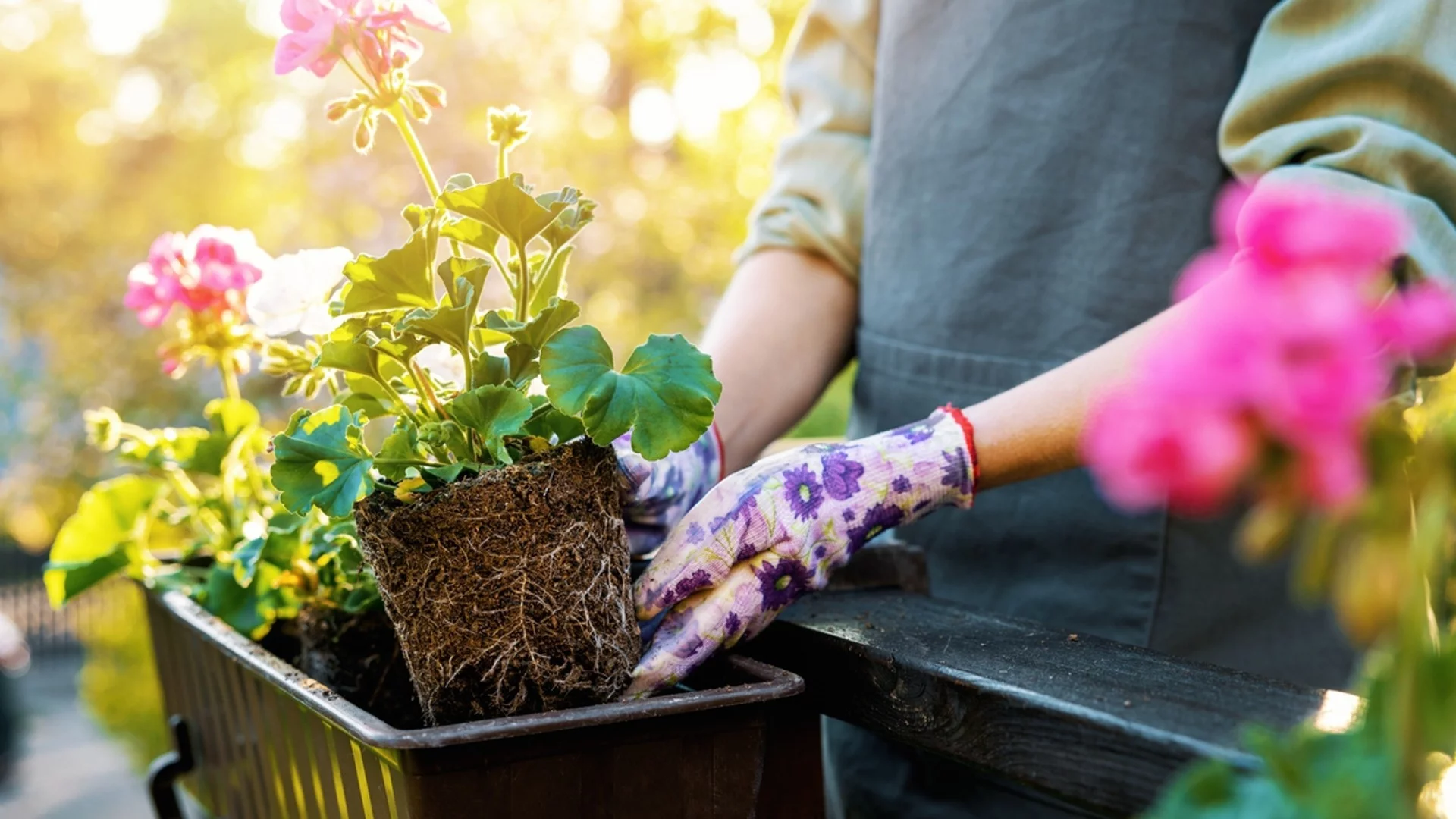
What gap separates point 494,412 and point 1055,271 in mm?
690

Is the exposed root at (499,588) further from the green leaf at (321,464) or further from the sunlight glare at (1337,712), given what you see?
the sunlight glare at (1337,712)

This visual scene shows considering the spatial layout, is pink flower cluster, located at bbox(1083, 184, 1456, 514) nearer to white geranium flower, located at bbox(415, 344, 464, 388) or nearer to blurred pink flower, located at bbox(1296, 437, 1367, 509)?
blurred pink flower, located at bbox(1296, 437, 1367, 509)

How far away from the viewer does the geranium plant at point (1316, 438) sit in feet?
0.95

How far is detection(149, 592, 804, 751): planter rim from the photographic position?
624 mm

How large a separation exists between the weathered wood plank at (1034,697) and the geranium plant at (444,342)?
20cm

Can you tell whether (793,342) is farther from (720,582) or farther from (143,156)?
(143,156)

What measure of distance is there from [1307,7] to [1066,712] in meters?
0.70

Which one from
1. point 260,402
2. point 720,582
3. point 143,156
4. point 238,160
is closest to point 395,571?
point 720,582

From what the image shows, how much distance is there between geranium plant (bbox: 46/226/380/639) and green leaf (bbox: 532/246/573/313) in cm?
26

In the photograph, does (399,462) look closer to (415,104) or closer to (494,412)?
(494,412)

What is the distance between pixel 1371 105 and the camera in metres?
0.95

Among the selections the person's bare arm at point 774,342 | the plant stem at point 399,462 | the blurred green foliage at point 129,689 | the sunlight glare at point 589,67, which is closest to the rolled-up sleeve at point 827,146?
the person's bare arm at point 774,342

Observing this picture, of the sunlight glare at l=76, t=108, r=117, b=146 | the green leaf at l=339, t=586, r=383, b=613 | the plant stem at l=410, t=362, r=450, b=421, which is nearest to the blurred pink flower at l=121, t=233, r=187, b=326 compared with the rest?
the green leaf at l=339, t=586, r=383, b=613

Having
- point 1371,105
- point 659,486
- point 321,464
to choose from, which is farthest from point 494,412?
point 1371,105
